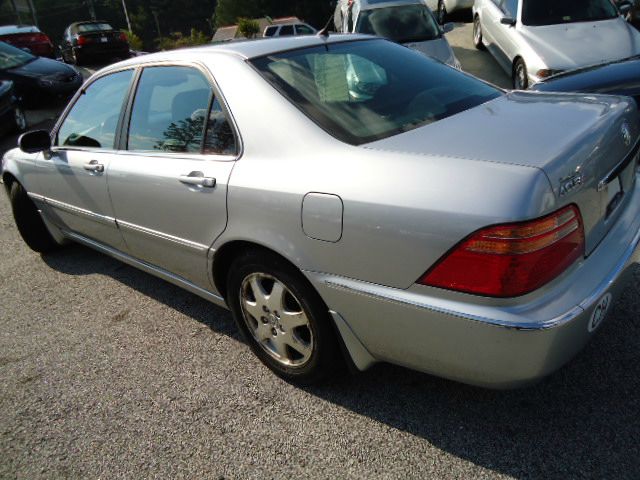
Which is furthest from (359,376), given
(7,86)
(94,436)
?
(7,86)

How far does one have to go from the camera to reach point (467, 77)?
2.82 m

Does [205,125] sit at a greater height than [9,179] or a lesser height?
greater

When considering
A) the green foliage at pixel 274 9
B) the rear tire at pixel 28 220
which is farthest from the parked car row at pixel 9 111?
the green foliage at pixel 274 9

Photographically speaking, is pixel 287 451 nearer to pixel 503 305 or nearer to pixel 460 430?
pixel 460 430

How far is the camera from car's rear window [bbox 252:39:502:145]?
7.16ft

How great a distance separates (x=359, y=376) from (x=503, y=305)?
1007 millimetres

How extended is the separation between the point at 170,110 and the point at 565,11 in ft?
20.8

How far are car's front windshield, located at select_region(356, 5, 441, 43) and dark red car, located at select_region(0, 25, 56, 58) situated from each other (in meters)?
12.4

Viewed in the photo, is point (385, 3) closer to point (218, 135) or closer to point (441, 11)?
point (441, 11)

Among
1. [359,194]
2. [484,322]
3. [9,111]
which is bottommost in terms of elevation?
[9,111]

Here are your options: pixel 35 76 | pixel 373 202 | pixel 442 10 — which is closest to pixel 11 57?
pixel 35 76

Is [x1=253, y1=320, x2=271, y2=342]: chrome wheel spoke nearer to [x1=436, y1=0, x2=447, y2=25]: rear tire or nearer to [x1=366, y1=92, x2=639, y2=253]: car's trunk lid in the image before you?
[x1=366, y1=92, x2=639, y2=253]: car's trunk lid

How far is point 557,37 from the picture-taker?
6602mm

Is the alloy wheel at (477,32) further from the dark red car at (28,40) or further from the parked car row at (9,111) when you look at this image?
the dark red car at (28,40)
